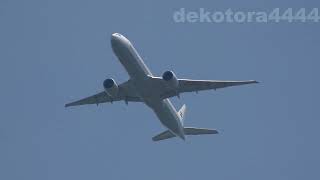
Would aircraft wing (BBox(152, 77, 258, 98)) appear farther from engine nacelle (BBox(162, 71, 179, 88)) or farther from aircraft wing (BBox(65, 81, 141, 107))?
aircraft wing (BBox(65, 81, 141, 107))

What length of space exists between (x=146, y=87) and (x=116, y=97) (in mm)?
4079

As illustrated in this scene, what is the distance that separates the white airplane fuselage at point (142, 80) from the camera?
62.6 m

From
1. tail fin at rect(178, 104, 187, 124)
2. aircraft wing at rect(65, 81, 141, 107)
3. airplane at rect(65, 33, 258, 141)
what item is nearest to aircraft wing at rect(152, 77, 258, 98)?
airplane at rect(65, 33, 258, 141)

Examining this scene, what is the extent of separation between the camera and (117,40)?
62.3 m

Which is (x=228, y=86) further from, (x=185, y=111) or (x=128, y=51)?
(x=185, y=111)

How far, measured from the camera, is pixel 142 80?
6419 cm

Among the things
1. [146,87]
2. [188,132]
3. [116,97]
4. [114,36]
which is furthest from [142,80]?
[188,132]

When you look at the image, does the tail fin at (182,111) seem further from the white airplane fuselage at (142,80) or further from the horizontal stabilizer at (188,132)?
the white airplane fuselage at (142,80)

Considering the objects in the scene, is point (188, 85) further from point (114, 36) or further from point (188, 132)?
point (188, 132)

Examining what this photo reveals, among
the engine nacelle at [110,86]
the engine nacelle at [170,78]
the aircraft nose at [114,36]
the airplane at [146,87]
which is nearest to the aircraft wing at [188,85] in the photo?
the airplane at [146,87]

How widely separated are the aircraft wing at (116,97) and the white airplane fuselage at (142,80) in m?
1.51

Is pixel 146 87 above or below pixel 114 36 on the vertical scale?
below

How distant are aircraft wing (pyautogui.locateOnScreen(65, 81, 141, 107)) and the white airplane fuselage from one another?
151 centimetres

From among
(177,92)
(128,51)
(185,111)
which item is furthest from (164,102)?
(185,111)
